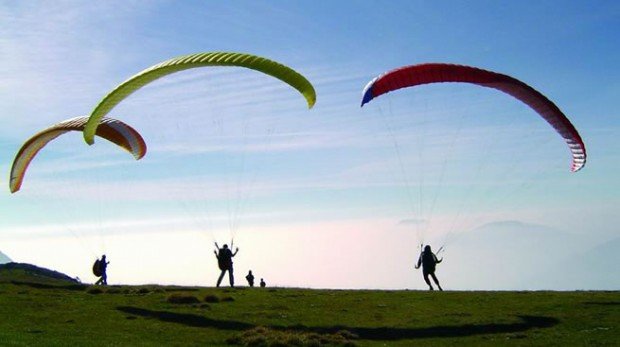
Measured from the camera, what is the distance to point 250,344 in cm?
2041

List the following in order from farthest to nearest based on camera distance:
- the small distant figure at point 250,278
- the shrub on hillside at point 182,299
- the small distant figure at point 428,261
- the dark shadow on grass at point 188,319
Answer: the small distant figure at point 250,278 → the small distant figure at point 428,261 → the shrub on hillside at point 182,299 → the dark shadow on grass at point 188,319

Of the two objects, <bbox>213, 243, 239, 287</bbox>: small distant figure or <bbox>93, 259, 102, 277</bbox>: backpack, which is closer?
<bbox>213, 243, 239, 287</bbox>: small distant figure

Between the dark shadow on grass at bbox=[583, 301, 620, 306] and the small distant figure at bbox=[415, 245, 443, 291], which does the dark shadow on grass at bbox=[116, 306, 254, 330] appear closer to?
the small distant figure at bbox=[415, 245, 443, 291]

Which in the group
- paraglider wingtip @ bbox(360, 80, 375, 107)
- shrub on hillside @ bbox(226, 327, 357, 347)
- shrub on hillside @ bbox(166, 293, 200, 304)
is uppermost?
paraglider wingtip @ bbox(360, 80, 375, 107)

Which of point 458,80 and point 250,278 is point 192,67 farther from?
point 250,278

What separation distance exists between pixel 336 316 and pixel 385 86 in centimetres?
998

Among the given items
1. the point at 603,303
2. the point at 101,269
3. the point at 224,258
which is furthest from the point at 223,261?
the point at 603,303

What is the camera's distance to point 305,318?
25.6 m

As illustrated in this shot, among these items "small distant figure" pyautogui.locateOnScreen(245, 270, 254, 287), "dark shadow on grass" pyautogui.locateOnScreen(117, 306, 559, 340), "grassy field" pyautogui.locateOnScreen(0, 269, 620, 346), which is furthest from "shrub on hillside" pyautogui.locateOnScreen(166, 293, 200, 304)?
"small distant figure" pyautogui.locateOnScreen(245, 270, 254, 287)

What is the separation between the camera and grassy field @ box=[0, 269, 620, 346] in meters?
21.2

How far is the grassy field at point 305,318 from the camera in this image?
69.4 ft

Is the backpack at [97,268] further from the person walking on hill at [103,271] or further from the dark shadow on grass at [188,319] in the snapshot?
the dark shadow on grass at [188,319]

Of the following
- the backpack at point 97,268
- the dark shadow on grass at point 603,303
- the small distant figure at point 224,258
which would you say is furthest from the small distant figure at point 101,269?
the dark shadow on grass at point 603,303

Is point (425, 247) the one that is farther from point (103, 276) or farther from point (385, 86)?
point (103, 276)
